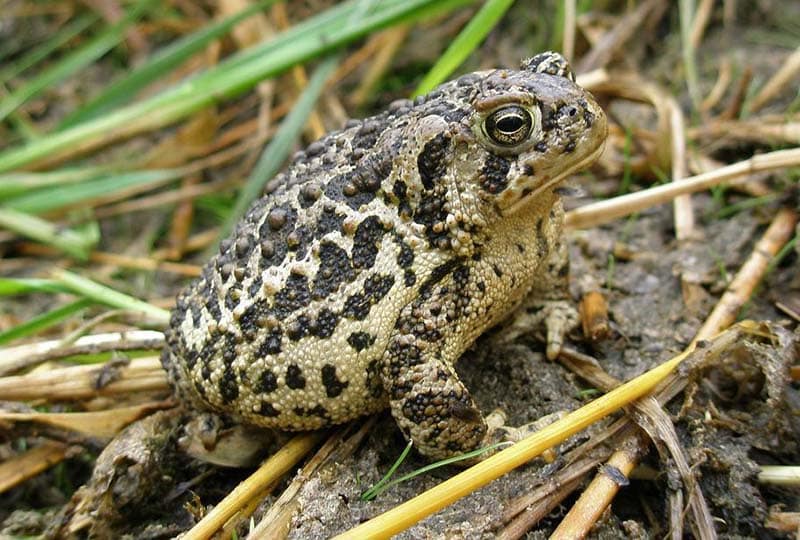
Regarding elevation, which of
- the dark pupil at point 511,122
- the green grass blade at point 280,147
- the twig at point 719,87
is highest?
the green grass blade at point 280,147

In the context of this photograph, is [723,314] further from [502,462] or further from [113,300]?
[113,300]

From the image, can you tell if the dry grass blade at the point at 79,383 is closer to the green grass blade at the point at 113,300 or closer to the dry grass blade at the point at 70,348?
the dry grass blade at the point at 70,348

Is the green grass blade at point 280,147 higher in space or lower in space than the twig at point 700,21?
higher

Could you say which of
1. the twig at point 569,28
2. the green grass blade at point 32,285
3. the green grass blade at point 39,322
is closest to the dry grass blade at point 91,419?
the green grass blade at point 39,322

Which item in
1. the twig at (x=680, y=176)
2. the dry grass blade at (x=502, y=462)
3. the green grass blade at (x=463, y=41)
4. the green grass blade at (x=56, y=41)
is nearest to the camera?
the dry grass blade at (x=502, y=462)

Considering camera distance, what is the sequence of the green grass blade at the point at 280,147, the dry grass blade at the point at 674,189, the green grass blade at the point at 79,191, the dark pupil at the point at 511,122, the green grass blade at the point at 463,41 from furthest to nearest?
the green grass blade at the point at 79,191, the green grass blade at the point at 280,147, the green grass blade at the point at 463,41, the dry grass blade at the point at 674,189, the dark pupil at the point at 511,122

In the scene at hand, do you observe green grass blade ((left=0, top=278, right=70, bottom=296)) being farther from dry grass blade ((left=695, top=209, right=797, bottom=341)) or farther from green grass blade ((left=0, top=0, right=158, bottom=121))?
dry grass blade ((left=695, top=209, right=797, bottom=341))
